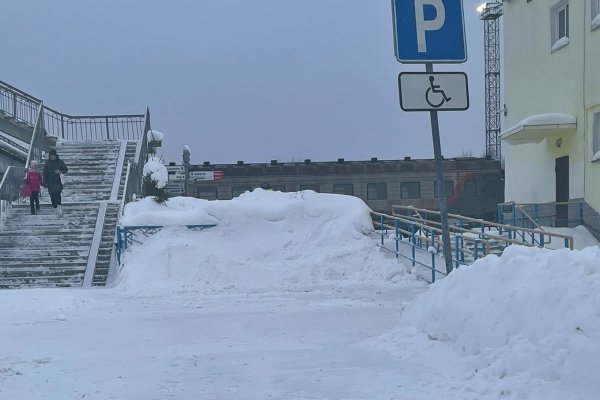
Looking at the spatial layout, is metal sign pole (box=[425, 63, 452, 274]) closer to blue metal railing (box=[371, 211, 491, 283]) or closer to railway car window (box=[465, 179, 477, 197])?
blue metal railing (box=[371, 211, 491, 283])

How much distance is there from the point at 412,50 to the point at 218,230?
351 inches

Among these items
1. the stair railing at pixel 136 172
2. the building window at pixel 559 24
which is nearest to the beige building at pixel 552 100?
the building window at pixel 559 24

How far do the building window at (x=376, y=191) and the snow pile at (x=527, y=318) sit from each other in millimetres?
45295

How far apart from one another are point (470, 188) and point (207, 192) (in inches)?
835

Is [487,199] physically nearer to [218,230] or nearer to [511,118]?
[511,118]

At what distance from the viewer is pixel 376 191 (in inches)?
2009

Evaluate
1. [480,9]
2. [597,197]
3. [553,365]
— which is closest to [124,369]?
[553,365]

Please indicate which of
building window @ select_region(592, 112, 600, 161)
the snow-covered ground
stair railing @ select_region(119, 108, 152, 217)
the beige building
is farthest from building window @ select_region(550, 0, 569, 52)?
stair railing @ select_region(119, 108, 152, 217)

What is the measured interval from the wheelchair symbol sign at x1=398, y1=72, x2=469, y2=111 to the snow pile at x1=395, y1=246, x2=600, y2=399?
146 centimetres

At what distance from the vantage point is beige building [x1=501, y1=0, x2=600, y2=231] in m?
15.9

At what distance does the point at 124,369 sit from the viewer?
17.5 ft

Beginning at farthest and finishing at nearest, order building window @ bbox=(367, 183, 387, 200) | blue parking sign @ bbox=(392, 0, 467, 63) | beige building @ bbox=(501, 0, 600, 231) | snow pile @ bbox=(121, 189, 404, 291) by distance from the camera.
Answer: building window @ bbox=(367, 183, 387, 200) < beige building @ bbox=(501, 0, 600, 231) < snow pile @ bbox=(121, 189, 404, 291) < blue parking sign @ bbox=(392, 0, 467, 63)

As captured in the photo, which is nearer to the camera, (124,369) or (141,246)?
(124,369)

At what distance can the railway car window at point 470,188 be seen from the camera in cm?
4806
